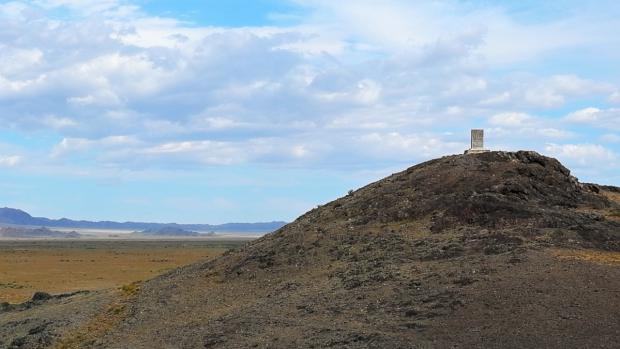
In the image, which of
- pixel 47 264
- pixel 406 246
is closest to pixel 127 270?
pixel 47 264

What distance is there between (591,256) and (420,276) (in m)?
4.31

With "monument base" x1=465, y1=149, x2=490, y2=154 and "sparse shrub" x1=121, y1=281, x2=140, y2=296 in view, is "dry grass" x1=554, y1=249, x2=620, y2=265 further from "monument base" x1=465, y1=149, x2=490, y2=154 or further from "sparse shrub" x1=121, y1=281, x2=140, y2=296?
"sparse shrub" x1=121, y1=281, x2=140, y2=296

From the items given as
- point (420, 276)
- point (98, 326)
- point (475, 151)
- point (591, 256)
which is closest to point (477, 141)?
point (475, 151)

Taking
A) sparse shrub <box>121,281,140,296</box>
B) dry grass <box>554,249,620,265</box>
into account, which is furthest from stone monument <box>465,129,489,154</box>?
sparse shrub <box>121,281,140,296</box>

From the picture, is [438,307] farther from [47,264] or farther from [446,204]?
[47,264]

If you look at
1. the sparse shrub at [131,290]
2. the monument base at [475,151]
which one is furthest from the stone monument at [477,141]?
the sparse shrub at [131,290]

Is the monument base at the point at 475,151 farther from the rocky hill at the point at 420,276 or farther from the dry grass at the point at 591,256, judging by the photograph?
the dry grass at the point at 591,256

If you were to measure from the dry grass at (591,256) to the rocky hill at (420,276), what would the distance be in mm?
48

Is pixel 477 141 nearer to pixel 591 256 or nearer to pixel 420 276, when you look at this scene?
pixel 591 256

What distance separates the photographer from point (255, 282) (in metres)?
24.5

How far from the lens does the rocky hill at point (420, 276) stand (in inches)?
696

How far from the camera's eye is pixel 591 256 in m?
20.5

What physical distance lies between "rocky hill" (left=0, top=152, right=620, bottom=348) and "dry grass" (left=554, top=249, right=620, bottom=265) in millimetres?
48

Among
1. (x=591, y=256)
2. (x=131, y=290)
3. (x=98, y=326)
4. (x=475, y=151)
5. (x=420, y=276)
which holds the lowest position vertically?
(x=98, y=326)
